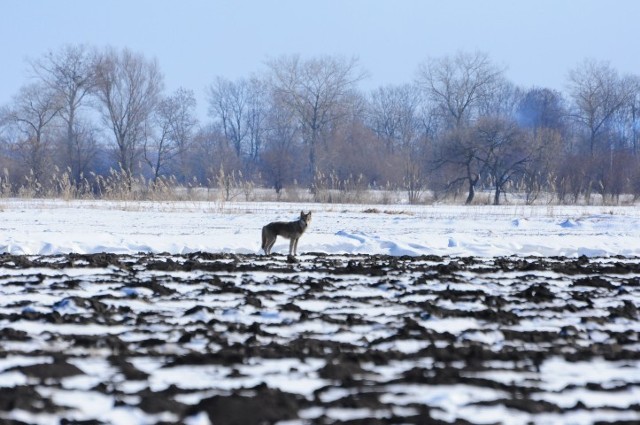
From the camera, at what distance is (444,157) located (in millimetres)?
45625

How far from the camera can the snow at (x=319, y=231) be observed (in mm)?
14008

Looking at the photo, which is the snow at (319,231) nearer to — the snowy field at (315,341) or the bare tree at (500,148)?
the snowy field at (315,341)

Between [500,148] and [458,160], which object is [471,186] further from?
[500,148]

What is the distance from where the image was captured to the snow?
46.0 ft

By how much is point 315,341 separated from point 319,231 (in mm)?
12541

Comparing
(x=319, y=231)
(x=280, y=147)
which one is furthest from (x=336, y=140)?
(x=319, y=231)

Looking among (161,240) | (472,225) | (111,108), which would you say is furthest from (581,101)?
(161,240)

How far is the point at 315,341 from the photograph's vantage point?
514 centimetres

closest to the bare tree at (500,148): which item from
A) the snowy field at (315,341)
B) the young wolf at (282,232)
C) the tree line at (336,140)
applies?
the tree line at (336,140)

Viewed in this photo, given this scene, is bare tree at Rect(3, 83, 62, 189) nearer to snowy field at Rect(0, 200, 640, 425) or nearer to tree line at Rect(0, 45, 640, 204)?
tree line at Rect(0, 45, 640, 204)

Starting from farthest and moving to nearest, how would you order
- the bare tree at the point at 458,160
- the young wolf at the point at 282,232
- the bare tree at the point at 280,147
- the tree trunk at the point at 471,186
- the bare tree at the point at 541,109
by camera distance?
the bare tree at the point at 541,109 → the bare tree at the point at 280,147 → the bare tree at the point at 458,160 → the tree trunk at the point at 471,186 → the young wolf at the point at 282,232

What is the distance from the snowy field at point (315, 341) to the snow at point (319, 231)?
2861 mm

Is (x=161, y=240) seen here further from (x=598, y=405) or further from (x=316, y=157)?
(x=316, y=157)

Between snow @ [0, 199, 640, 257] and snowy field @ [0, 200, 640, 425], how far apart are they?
9.39 feet
